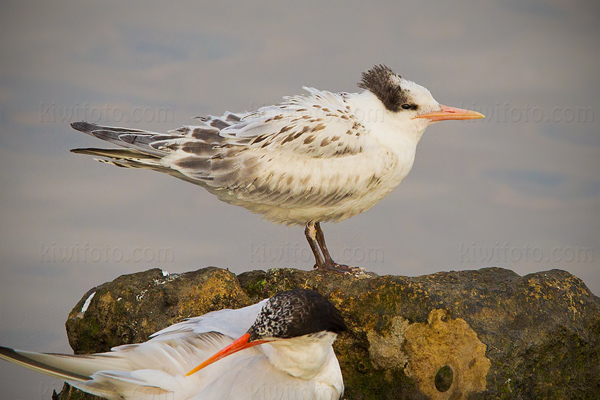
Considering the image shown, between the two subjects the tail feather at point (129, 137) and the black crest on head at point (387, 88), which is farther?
the black crest on head at point (387, 88)

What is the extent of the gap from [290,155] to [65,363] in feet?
10.4

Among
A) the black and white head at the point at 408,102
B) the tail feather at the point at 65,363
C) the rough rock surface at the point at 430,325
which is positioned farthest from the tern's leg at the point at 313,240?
the tail feather at the point at 65,363

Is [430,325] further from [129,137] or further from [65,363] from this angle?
[129,137]

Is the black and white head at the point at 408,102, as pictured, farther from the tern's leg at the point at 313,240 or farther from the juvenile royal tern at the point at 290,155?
the tern's leg at the point at 313,240

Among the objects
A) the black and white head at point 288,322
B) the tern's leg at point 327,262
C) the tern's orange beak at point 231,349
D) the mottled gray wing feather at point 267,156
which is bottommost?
the tern's orange beak at point 231,349

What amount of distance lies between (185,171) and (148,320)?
1.50m

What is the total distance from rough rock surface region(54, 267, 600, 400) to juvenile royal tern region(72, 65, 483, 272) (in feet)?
2.77

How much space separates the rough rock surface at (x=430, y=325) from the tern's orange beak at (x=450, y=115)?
1.69 m

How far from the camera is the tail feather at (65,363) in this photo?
15.8 ft

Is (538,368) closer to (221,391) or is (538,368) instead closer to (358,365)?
(358,365)

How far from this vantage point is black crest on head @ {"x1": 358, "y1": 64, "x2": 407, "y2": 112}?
7793 mm

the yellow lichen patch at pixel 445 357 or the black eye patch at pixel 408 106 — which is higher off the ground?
the black eye patch at pixel 408 106

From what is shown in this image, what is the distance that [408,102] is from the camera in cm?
783

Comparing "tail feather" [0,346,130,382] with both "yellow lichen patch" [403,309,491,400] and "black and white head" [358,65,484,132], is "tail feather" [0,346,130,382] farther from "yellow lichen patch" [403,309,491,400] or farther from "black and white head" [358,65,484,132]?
"black and white head" [358,65,484,132]
